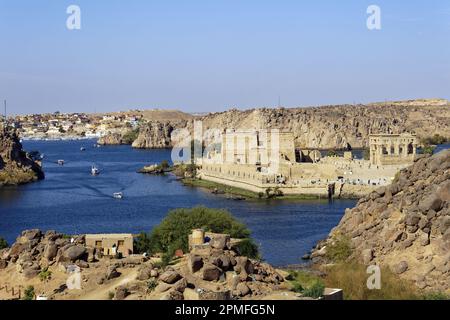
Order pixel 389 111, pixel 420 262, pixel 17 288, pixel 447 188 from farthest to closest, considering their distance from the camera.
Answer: pixel 389 111 < pixel 447 188 < pixel 420 262 < pixel 17 288

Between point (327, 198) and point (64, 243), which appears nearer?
point (64, 243)

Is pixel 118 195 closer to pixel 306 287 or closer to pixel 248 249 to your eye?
pixel 248 249

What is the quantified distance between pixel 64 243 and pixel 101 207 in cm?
1969

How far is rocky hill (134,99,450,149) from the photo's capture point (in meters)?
80.8

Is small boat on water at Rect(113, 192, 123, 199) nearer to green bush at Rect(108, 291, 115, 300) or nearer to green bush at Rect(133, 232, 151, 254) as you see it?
green bush at Rect(133, 232, 151, 254)

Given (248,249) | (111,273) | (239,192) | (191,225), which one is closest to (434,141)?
(239,192)

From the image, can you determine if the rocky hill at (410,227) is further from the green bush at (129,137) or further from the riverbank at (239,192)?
the green bush at (129,137)

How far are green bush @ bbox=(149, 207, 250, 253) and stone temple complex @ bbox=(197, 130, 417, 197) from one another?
15.1 metres

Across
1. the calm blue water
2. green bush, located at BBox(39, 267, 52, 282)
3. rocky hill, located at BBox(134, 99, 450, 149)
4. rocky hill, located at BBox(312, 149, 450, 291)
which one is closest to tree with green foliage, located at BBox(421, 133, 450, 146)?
rocky hill, located at BBox(134, 99, 450, 149)

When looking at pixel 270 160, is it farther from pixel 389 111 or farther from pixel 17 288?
pixel 389 111

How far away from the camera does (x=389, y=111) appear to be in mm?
100312

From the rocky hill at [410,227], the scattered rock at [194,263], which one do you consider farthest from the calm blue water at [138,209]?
the scattered rock at [194,263]
